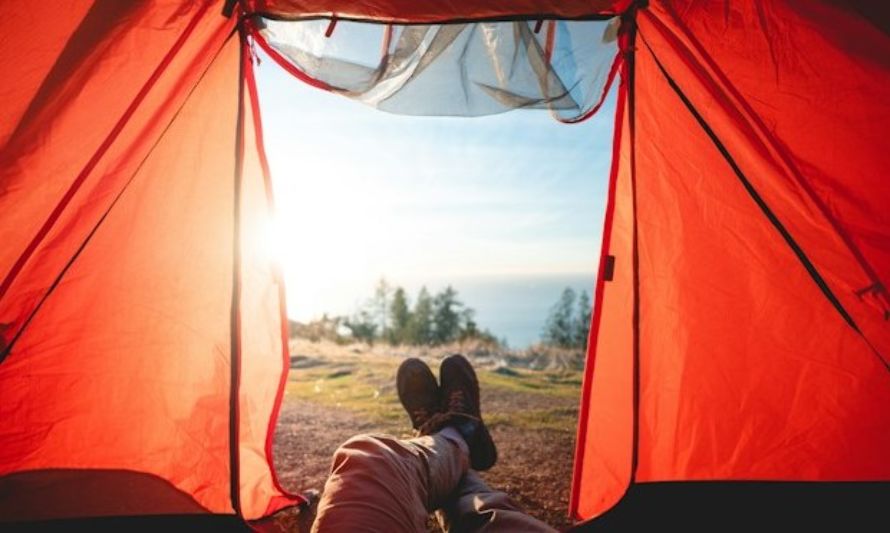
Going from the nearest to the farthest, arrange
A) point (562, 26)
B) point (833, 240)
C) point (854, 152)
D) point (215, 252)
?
point (854, 152) < point (833, 240) < point (562, 26) < point (215, 252)

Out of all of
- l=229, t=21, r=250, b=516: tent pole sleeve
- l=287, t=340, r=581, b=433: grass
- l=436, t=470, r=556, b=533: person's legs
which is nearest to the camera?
l=436, t=470, r=556, b=533: person's legs

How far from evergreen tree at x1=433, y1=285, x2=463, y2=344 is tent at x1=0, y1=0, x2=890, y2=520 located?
42.3 metres

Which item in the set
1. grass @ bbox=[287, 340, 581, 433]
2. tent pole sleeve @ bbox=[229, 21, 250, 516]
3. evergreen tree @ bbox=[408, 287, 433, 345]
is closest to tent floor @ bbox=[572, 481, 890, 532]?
grass @ bbox=[287, 340, 581, 433]

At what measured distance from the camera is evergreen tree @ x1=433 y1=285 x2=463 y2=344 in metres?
45.1

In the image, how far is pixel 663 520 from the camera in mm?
2346

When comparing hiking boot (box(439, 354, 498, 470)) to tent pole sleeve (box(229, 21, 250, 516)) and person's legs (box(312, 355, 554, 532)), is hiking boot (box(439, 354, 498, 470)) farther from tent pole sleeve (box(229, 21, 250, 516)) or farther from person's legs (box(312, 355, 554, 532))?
tent pole sleeve (box(229, 21, 250, 516))

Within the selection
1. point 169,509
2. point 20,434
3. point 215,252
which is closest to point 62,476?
point 20,434

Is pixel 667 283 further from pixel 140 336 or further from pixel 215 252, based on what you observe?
pixel 140 336

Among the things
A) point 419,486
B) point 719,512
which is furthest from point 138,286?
point 719,512

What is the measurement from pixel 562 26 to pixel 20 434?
3285 mm

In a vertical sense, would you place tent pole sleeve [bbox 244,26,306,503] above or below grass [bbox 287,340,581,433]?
above

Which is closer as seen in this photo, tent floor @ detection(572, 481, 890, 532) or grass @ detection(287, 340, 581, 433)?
tent floor @ detection(572, 481, 890, 532)

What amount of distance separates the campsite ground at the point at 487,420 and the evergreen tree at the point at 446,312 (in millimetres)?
37682

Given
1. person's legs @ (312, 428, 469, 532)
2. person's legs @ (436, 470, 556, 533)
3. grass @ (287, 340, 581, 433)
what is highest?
person's legs @ (312, 428, 469, 532)
